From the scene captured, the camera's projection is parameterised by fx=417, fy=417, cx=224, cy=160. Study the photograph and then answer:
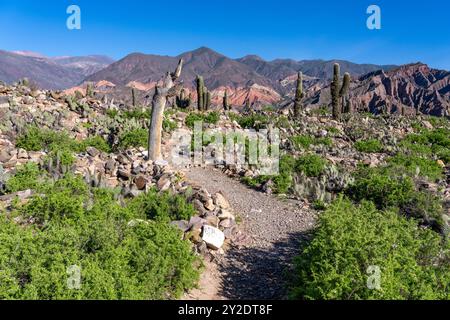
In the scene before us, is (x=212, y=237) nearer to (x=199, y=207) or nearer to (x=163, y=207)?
(x=163, y=207)

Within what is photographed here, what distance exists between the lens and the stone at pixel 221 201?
9818 mm

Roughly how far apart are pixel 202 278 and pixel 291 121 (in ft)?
54.5

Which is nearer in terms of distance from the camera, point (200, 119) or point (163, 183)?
point (163, 183)

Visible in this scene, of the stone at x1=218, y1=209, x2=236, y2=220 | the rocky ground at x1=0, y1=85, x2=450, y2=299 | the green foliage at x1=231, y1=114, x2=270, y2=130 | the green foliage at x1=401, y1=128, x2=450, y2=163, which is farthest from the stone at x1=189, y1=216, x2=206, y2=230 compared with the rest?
the green foliage at x1=231, y1=114, x2=270, y2=130

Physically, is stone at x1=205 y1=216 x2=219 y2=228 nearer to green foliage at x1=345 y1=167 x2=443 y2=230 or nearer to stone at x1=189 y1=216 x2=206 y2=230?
stone at x1=189 y1=216 x2=206 y2=230

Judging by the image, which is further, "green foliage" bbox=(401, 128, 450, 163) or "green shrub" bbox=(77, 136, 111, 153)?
"green foliage" bbox=(401, 128, 450, 163)

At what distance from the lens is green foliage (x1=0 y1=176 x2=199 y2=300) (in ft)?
16.3

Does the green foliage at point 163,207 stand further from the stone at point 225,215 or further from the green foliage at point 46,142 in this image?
the green foliage at point 46,142

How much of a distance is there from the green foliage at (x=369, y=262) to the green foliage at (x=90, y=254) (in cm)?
187

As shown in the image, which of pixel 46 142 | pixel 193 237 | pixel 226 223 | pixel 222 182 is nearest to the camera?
pixel 193 237

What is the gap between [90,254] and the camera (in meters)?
5.83

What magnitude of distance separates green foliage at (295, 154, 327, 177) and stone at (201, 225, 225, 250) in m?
5.31

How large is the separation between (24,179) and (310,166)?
309 inches
